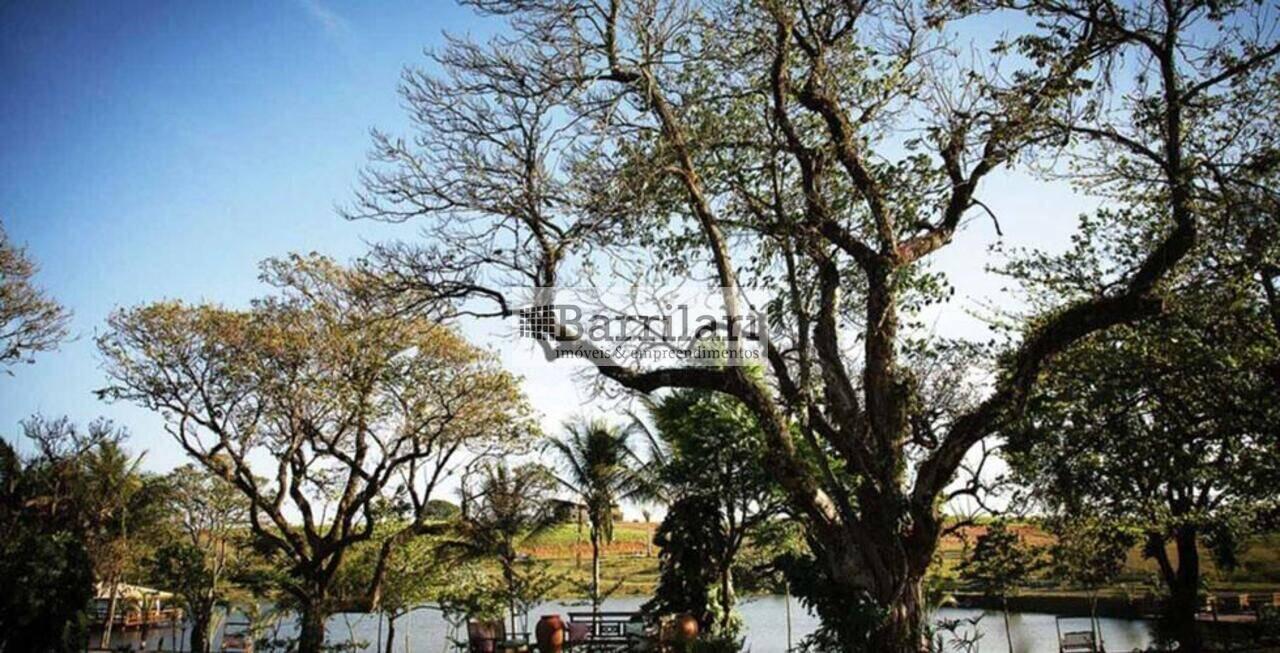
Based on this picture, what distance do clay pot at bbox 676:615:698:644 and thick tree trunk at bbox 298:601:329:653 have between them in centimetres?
893

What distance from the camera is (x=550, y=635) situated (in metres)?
14.8

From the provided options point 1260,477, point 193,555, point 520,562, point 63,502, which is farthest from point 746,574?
point 63,502

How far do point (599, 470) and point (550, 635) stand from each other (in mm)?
6797

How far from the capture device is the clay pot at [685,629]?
13.0 meters

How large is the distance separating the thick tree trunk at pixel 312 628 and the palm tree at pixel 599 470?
643 centimetres

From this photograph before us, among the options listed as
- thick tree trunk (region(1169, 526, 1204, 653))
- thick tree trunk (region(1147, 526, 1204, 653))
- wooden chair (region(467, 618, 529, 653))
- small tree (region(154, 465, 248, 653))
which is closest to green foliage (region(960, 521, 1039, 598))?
thick tree trunk (region(1147, 526, 1204, 653))

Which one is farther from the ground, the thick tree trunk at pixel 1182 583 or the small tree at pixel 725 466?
the small tree at pixel 725 466

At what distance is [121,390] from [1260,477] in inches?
821

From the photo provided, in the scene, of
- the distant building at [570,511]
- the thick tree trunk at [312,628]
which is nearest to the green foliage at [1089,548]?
the distant building at [570,511]

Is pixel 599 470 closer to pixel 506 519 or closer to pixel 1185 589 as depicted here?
pixel 506 519

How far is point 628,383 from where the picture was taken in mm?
9891

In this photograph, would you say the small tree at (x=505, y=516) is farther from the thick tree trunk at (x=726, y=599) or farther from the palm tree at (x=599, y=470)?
the thick tree trunk at (x=726, y=599)

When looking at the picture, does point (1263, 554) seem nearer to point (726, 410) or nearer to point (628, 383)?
point (726, 410)

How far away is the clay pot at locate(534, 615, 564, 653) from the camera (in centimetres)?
1475
